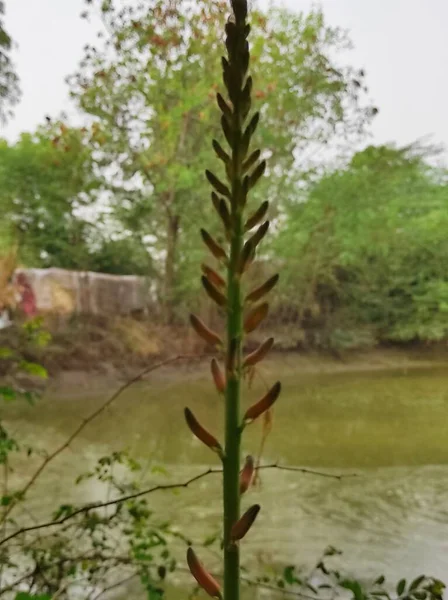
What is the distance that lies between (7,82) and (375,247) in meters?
2.58

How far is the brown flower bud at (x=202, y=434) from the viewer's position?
191mm

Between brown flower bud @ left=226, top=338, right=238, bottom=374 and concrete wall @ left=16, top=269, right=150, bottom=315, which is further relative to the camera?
concrete wall @ left=16, top=269, right=150, bottom=315

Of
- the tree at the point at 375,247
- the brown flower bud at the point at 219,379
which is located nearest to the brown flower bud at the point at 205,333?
the brown flower bud at the point at 219,379

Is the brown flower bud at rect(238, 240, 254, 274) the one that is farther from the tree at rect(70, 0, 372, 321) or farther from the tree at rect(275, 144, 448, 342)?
the tree at rect(275, 144, 448, 342)

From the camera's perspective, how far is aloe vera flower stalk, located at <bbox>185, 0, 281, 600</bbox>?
7.3 inches

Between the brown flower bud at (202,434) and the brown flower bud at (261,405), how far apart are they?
11mm

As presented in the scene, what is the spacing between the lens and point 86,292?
12.6ft

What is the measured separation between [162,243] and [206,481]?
2.38 meters

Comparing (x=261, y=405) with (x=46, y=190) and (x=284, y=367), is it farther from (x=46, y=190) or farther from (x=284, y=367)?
(x=284, y=367)

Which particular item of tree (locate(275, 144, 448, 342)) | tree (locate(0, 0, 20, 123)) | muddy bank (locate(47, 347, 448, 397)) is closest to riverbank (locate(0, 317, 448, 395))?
muddy bank (locate(47, 347, 448, 397))

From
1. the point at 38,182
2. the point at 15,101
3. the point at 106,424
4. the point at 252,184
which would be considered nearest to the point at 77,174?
the point at 38,182

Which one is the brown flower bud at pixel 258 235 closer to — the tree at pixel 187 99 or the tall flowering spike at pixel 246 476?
the tall flowering spike at pixel 246 476

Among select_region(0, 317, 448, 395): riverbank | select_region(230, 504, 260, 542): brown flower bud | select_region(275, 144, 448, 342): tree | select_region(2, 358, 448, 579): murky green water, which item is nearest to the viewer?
select_region(230, 504, 260, 542): brown flower bud

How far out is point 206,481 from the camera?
1639 millimetres
